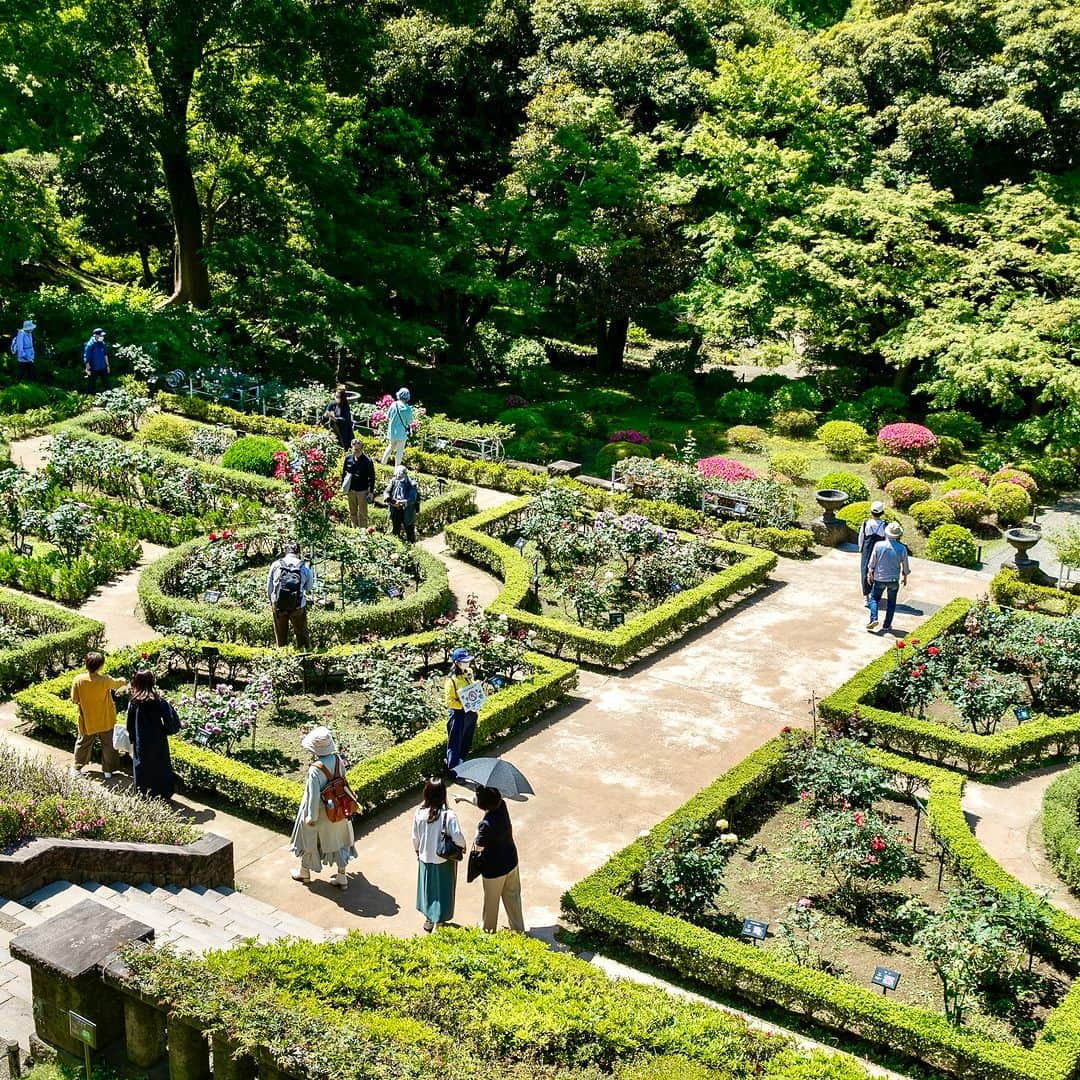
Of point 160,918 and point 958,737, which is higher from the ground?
point 160,918

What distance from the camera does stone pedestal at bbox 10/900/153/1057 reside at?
7.45 m

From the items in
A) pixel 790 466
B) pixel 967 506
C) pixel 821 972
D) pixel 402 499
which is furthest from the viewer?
pixel 790 466

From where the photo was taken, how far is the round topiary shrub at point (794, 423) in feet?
94.2

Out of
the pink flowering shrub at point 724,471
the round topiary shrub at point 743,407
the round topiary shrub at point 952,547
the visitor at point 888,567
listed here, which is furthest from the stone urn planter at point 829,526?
the round topiary shrub at point 743,407

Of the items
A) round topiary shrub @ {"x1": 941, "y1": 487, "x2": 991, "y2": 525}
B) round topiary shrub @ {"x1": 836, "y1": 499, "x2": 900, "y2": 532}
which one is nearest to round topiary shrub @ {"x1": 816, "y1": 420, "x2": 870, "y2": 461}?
round topiary shrub @ {"x1": 941, "y1": 487, "x2": 991, "y2": 525}

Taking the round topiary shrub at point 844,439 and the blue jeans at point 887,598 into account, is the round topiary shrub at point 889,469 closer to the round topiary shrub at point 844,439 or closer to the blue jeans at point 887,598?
the round topiary shrub at point 844,439

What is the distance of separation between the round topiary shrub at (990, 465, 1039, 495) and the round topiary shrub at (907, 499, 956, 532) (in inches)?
96.3

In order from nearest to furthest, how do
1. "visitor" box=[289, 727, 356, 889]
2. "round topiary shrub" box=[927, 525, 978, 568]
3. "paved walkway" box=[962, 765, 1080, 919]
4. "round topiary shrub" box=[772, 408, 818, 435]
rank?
"visitor" box=[289, 727, 356, 889]
"paved walkway" box=[962, 765, 1080, 919]
"round topiary shrub" box=[927, 525, 978, 568]
"round topiary shrub" box=[772, 408, 818, 435]

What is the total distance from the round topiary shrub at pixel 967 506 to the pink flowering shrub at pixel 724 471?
3534 mm

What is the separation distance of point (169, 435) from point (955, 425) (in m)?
16.4

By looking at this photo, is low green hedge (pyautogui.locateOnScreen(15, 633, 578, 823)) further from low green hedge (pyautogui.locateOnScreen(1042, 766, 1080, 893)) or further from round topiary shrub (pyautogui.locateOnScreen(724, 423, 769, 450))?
round topiary shrub (pyautogui.locateOnScreen(724, 423, 769, 450))

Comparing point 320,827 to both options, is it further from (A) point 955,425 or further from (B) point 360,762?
(A) point 955,425

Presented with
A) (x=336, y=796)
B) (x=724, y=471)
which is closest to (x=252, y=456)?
(x=724, y=471)

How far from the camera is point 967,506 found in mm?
23266
